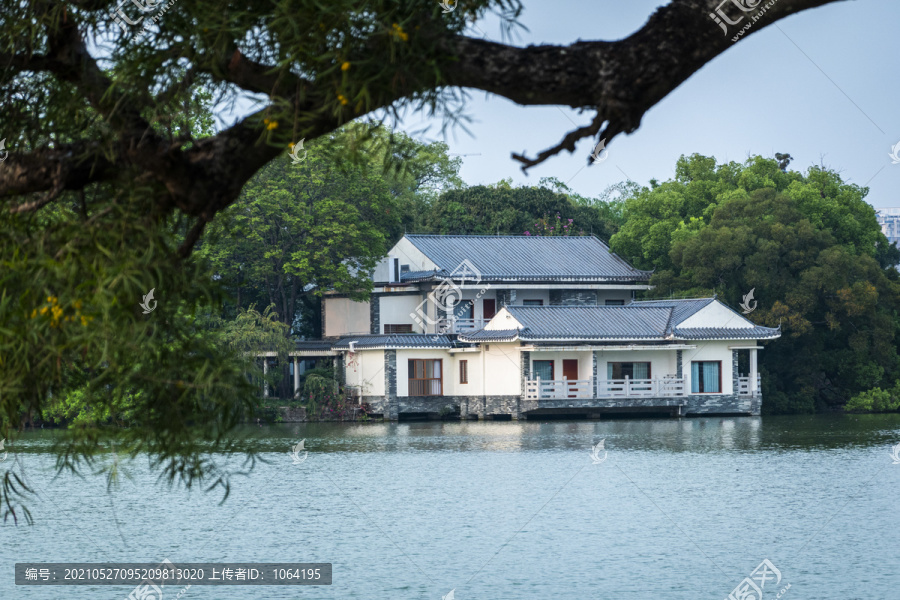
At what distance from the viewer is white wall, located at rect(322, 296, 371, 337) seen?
117 feet

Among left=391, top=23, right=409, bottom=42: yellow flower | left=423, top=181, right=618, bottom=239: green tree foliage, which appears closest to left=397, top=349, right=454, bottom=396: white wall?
left=423, top=181, right=618, bottom=239: green tree foliage

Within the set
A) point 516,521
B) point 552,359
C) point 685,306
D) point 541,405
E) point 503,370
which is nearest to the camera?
point 516,521

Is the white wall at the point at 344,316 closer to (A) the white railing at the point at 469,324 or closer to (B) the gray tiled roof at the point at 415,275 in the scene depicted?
(B) the gray tiled roof at the point at 415,275

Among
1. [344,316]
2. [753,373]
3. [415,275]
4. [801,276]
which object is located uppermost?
[415,275]

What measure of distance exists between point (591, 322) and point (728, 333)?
380cm

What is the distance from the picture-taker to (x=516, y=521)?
48.2 feet

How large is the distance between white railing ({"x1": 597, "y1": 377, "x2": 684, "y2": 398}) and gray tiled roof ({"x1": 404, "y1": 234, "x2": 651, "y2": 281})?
5378mm

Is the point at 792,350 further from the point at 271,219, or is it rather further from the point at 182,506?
the point at 182,506

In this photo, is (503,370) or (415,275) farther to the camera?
(415,275)

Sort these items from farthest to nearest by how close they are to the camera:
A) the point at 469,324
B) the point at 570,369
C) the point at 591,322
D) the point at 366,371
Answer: the point at 469,324 → the point at 366,371 → the point at 570,369 → the point at 591,322

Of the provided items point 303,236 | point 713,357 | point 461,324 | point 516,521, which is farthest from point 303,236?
point 516,521

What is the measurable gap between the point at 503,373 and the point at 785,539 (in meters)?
18.6

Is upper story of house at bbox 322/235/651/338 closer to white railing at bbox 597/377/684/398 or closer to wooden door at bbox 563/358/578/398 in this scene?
wooden door at bbox 563/358/578/398

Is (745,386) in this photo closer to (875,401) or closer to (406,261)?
(875,401)
